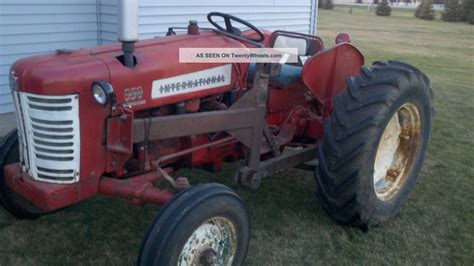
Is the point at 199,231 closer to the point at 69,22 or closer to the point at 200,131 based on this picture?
the point at 200,131

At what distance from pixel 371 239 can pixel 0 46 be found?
4.55 m

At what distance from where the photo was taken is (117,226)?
13.0 feet

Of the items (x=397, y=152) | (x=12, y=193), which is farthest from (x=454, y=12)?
(x=12, y=193)

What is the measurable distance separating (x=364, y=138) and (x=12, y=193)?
244 centimetres

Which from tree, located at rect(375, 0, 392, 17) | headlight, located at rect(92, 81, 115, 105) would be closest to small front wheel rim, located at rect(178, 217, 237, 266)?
headlight, located at rect(92, 81, 115, 105)

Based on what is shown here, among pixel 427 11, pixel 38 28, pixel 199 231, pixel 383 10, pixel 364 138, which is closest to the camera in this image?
pixel 199 231

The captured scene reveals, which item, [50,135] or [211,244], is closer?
[50,135]

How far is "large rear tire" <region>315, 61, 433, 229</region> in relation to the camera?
3.67 meters

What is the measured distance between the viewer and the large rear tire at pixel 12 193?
3568mm

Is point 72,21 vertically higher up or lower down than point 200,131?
higher up

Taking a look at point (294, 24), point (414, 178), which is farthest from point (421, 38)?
point (414, 178)

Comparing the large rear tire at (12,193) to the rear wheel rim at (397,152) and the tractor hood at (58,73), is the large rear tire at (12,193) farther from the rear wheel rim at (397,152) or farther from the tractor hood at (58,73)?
the rear wheel rim at (397,152)

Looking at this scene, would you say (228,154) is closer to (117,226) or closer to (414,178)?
(117,226)

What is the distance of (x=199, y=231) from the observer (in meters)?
2.98
